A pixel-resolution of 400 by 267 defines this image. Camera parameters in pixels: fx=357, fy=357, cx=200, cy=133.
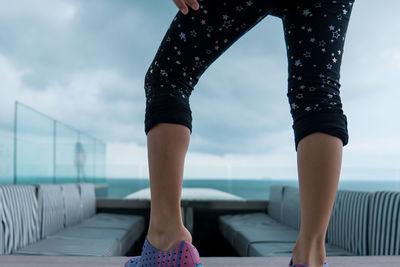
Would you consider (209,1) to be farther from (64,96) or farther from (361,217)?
(64,96)

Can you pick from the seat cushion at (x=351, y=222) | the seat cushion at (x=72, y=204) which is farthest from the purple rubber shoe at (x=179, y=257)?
the seat cushion at (x=72, y=204)

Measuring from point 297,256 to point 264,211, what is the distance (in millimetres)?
3522

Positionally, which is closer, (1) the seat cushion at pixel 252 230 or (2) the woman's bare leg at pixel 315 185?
(2) the woman's bare leg at pixel 315 185

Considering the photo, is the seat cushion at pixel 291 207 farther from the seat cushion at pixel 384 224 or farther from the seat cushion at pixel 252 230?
the seat cushion at pixel 384 224

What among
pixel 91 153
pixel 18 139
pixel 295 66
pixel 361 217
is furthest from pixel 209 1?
pixel 91 153

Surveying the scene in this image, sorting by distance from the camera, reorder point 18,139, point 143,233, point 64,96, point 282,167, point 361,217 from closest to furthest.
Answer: point 361,217 < point 143,233 < point 18,139 < point 282,167 < point 64,96

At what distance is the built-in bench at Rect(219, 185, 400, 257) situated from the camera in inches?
68.6

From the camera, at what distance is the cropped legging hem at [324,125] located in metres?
0.55

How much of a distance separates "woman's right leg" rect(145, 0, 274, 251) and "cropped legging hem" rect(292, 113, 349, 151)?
0.59 ft

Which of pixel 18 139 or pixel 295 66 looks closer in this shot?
pixel 295 66

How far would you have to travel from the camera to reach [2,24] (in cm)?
923

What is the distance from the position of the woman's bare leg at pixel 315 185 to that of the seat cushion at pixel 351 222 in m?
1.59

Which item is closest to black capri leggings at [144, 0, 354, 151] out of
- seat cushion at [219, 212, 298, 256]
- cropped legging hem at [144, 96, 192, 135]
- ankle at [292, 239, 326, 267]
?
cropped legging hem at [144, 96, 192, 135]

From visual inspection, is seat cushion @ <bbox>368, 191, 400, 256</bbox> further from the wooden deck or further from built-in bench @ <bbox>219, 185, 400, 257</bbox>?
the wooden deck
